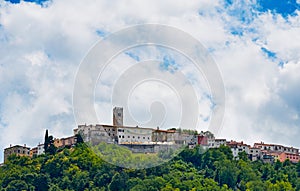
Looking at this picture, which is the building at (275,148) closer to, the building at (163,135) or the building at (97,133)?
the building at (163,135)

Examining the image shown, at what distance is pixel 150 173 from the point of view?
49.8 meters

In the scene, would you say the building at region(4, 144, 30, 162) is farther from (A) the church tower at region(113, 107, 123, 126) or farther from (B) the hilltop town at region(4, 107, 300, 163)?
(A) the church tower at region(113, 107, 123, 126)

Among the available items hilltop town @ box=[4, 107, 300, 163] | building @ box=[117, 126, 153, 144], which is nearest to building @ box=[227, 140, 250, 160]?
hilltop town @ box=[4, 107, 300, 163]

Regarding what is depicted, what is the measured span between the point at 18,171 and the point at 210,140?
2161 centimetres

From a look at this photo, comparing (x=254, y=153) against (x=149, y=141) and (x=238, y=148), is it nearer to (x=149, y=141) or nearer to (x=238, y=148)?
(x=238, y=148)

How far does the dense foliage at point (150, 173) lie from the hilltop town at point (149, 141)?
240 centimetres

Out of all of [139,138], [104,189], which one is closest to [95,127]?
[139,138]

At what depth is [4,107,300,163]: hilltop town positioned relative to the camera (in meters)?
57.4

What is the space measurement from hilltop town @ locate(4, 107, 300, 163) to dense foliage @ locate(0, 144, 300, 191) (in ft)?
7.88

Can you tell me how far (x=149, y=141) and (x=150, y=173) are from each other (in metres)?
10.2

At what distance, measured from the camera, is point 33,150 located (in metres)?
63.4

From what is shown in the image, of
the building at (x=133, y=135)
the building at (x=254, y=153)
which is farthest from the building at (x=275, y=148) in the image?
the building at (x=133, y=135)

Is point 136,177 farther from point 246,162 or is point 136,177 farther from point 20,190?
point 246,162

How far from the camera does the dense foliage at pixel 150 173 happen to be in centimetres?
4772
